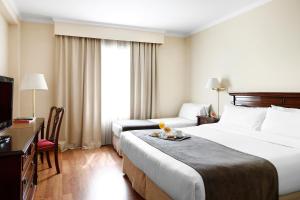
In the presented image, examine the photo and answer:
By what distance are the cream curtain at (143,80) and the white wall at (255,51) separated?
108 cm

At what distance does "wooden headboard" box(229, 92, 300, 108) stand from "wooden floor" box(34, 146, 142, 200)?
227cm

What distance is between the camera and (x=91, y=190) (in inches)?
105

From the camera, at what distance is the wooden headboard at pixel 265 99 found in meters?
2.93

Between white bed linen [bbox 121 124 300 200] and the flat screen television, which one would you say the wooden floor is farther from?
the flat screen television

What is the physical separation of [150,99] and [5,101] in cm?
334

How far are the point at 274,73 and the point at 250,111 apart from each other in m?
0.70

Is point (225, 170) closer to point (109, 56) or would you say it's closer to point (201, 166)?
point (201, 166)

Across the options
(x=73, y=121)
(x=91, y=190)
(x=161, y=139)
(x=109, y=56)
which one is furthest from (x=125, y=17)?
(x=91, y=190)

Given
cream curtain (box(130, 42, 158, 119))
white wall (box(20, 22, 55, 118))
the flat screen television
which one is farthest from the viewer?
cream curtain (box(130, 42, 158, 119))

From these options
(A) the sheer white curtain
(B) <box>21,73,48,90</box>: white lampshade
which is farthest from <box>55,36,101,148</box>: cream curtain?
(B) <box>21,73,48,90</box>: white lampshade

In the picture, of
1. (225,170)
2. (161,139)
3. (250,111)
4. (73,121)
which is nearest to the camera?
(225,170)

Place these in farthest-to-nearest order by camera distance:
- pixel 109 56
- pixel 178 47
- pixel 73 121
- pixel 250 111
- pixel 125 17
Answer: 1. pixel 178 47
2. pixel 109 56
3. pixel 73 121
4. pixel 125 17
5. pixel 250 111

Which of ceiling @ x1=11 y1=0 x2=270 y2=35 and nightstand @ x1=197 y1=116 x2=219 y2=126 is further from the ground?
ceiling @ x1=11 y1=0 x2=270 y2=35

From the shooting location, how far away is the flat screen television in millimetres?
1970
